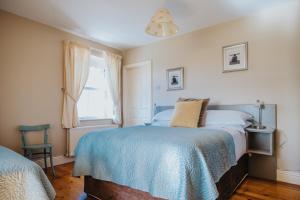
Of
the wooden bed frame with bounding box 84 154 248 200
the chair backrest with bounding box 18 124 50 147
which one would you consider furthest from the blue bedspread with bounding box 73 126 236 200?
the chair backrest with bounding box 18 124 50 147

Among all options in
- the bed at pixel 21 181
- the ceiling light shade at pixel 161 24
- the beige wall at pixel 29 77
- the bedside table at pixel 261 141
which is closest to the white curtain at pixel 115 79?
the beige wall at pixel 29 77

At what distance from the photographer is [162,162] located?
1.40 metres

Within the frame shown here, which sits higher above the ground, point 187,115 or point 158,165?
point 187,115

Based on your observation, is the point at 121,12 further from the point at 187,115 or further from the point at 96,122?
the point at 96,122

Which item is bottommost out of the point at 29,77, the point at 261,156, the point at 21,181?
the point at 261,156

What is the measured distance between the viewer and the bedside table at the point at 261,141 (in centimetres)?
237

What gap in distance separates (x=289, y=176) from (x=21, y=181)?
2907mm

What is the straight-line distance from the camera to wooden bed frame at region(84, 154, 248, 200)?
164cm

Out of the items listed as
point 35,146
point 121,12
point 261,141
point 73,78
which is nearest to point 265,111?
point 261,141

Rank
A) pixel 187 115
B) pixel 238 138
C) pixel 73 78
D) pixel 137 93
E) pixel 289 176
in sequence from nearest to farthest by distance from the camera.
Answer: pixel 238 138 → pixel 289 176 → pixel 187 115 → pixel 73 78 → pixel 137 93

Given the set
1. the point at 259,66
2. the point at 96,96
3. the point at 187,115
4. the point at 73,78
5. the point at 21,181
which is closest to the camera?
the point at 21,181

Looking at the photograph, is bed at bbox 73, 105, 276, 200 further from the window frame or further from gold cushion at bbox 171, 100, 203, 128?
the window frame

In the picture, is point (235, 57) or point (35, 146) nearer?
point (35, 146)

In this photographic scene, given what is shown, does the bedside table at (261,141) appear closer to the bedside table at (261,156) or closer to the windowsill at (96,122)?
the bedside table at (261,156)
